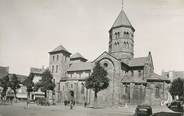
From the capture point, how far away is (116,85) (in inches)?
916

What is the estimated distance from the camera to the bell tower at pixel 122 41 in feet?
88.9

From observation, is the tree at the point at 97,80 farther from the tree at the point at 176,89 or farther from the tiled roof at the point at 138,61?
the tree at the point at 176,89

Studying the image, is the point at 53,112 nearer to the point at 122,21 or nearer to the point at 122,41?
the point at 122,41

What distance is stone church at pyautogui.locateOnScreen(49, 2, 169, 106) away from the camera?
22.5 metres

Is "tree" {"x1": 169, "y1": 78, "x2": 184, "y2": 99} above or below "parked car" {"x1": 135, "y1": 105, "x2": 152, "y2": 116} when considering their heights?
above

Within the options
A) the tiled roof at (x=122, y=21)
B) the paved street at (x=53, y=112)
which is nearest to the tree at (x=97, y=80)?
the paved street at (x=53, y=112)

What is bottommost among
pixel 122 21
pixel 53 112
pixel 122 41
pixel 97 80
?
pixel 53 112

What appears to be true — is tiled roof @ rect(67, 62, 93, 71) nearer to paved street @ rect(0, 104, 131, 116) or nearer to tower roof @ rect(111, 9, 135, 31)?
tower roof @ rect(111, 9, 135, 31)

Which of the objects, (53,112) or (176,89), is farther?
(176,89)

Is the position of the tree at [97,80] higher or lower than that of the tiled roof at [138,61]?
lower

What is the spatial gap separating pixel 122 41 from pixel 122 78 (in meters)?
5.54

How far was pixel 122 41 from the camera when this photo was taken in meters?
27.2

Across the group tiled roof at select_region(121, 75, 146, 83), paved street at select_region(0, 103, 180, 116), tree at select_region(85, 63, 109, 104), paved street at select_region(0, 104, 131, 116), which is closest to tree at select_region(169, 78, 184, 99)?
tiled roof at select_region(121, 75, 146, 83)

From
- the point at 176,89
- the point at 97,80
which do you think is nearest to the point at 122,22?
the point at 176,89
